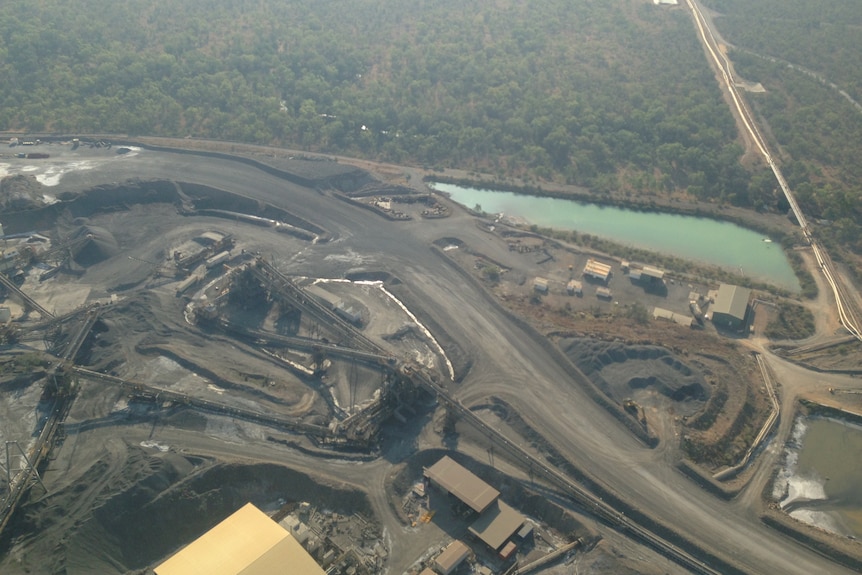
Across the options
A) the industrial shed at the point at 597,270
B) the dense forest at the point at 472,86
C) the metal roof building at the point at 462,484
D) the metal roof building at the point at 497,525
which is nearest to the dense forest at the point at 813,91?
the dense forest at the point at 472,86

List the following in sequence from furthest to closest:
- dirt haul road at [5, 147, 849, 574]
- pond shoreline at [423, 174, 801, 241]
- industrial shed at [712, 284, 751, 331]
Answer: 1. pond shoreline at [423, 174, 801, 241]
2. industrial shed at [712, 284, 751, 331]
3. dirt haul road at [5, 147, 849, 574]

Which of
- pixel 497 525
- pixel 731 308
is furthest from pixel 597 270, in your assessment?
pixel 497 525

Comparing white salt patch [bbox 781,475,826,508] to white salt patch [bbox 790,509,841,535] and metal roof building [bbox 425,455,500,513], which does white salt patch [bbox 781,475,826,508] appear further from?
metal roof building [bbox 425,455,500,513]

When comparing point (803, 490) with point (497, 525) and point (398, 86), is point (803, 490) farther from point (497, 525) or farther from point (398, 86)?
point (398, 86)

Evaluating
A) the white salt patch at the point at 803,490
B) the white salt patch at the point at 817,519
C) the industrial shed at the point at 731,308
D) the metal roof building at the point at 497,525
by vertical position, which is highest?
the industrial shed at the point at 731,308

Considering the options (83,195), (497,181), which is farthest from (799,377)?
(83,195)

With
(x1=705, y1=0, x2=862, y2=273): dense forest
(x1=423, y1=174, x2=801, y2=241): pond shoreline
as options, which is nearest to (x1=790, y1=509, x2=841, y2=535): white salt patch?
(x1=705, y1=0, x2=862, y2=273): dense forest

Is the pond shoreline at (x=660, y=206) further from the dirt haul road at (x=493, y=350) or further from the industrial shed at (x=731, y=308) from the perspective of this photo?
A: the industrial shed at (x=731, y=308)
